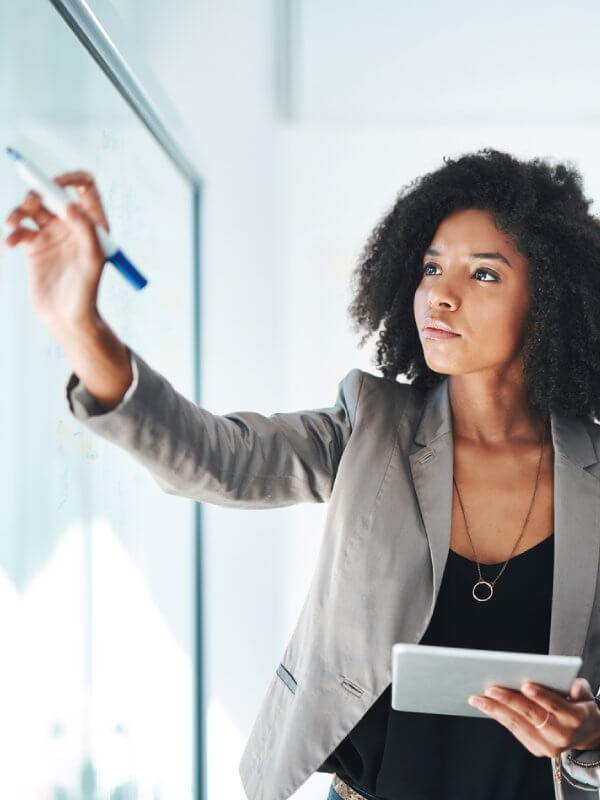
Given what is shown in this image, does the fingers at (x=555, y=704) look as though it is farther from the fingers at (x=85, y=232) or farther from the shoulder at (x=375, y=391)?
the fingers at (x=85, y=232)

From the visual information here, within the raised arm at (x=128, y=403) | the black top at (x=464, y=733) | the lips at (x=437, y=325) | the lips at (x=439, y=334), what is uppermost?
the lips at (x=437, y=325)

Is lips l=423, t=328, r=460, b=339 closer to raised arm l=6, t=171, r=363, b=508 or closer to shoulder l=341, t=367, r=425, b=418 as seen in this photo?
shoulder l=341, t=367, r=425, b=418

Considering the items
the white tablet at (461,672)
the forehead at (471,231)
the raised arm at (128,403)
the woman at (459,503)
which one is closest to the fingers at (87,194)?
the raised arm at (128,403)

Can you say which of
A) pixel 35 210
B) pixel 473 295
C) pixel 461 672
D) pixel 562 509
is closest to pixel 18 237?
pixel 35 210

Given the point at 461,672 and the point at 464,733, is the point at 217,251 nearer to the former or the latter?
the point at 464,733

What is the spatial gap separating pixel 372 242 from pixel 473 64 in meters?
1.37

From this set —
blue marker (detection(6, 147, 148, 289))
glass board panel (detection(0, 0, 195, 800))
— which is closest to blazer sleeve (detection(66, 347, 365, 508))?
blue marker (detection(6, 147, 148, 289))

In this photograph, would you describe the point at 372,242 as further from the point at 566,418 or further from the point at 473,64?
the point at 473,64

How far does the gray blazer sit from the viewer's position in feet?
4.16

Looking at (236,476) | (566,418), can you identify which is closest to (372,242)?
(566,418)

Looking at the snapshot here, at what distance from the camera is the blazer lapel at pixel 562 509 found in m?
1.28

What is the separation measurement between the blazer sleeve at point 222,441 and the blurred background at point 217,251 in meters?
0.29

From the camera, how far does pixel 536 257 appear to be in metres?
1.47

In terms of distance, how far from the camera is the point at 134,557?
1.74 metres
